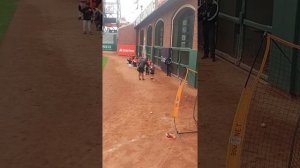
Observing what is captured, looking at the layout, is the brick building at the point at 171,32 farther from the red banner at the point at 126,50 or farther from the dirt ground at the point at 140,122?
the dirt ground at the point at 140,122

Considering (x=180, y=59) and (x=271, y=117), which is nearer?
(x=180, y=59)

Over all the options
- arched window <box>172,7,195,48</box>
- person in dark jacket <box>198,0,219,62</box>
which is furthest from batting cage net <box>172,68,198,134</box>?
person in dark jacket <box>198,0,219,62</box>

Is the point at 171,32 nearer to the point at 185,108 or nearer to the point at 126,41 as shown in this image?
the point at 126,41

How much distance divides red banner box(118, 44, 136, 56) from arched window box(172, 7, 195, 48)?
0.45 meters

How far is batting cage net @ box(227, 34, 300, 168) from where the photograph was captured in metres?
4.68

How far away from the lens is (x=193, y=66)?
11.3 feet
